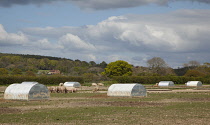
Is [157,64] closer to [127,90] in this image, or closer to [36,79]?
[36,79]

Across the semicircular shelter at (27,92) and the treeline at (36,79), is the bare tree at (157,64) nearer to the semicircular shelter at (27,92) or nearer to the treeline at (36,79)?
the treeline at (36,79)

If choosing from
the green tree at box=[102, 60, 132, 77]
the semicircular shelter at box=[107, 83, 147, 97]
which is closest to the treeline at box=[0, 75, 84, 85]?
the green tree at box=[102, 60, 132, 77]

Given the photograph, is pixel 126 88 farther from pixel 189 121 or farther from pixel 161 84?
pixel 161 84

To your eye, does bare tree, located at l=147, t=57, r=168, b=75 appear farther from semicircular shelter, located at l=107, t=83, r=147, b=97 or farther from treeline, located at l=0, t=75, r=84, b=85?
semicircular shelter, located at l=107, t=83, r=147, b=97

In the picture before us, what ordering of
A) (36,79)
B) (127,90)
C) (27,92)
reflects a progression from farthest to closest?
(36,79), (127,90), (27,92)

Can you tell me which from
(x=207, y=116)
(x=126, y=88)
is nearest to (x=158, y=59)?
(x=126, y=88)

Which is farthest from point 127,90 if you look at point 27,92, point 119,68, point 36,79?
point 119,68

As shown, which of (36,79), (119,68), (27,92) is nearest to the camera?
(27,92)

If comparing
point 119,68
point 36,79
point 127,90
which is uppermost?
point 119,68

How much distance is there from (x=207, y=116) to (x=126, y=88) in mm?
20043

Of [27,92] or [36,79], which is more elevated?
[36,79]

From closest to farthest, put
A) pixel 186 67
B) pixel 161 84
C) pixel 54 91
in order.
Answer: pixel 54 91 → pixel 161 84 → pixel 186 67

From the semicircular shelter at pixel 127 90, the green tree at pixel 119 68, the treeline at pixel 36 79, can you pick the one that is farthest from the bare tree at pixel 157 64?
the semicircular shelter at pixel 127 90

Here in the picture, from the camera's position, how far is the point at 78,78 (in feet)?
333
